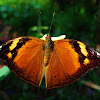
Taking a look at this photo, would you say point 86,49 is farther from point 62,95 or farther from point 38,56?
point 62,95

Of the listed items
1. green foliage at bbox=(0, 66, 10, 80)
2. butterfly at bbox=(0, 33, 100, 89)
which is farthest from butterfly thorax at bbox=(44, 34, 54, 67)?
green foliage at bbox=(0, 66, 10, 80)

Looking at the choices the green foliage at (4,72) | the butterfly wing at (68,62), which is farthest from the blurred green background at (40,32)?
the butterfly wing at (68,62)

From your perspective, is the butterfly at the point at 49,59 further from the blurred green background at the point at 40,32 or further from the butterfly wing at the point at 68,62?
the blurred green background at the point at 40,32

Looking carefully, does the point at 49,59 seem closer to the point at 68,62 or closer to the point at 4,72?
the point at 68,62

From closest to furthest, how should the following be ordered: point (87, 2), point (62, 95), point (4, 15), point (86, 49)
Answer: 1. point (86, 49)
2. point (62, 95)
3. point (4, 15)
4. point (87, 2)

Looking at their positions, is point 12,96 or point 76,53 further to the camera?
point 12,96

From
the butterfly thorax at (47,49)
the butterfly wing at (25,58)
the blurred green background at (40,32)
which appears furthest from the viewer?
the blurred green background at (40,32)

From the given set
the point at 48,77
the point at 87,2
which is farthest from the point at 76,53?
the point at 87,2

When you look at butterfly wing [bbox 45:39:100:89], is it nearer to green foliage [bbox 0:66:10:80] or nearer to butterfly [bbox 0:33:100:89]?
butterfly [bbox 0:33:100:89]
